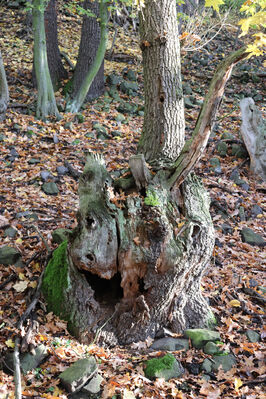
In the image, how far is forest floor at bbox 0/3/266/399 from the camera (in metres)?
3.61

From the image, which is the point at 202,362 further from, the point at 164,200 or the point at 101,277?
the point at 164,200

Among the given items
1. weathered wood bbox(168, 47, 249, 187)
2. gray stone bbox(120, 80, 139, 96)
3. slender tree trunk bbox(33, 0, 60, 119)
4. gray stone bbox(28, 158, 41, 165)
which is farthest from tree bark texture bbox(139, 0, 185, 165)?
gray stone bbox(120, 80, 139, 96)

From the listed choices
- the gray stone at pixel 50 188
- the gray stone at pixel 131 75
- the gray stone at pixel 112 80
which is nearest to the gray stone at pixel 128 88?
the gray stone at pixel 112 80

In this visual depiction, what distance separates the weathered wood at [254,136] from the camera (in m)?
8.55

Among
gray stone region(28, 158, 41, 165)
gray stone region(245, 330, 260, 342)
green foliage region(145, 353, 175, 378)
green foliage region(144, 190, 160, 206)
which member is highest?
gray stone region(28, 158, 41, 165)

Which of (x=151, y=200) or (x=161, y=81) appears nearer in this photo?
(x=151, y=200)

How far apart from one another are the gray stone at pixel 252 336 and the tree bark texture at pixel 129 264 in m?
0.67

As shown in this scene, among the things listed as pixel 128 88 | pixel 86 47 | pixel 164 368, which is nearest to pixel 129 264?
pixel 164 368

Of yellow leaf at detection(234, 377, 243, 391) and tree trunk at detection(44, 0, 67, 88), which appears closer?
yellow leaf at detection(234, 377, 243, 391)

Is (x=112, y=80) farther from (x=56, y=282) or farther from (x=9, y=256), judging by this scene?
(x=56, y=282)

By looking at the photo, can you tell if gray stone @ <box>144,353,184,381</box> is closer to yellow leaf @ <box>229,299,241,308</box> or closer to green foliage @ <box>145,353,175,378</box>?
green foliage @ <box>145,353,175,378</box>

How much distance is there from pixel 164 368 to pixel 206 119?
2.69 meters

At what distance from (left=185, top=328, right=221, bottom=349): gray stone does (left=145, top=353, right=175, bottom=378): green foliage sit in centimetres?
49

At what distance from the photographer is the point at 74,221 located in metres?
5.82
